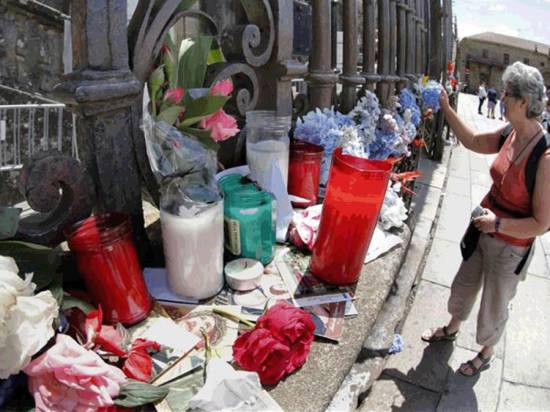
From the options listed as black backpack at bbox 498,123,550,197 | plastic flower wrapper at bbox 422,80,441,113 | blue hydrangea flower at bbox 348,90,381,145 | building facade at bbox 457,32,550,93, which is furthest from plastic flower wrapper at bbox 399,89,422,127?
building facade at bbox 457,32,550,93

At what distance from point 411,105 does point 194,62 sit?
2261mm

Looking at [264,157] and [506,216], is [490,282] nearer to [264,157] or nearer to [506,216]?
[506,216]

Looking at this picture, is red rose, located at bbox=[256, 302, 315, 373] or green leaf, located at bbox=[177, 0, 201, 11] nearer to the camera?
red rose, located at bbox=[256, 302, 315, 373]

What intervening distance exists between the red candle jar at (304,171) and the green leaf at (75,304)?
0.98m

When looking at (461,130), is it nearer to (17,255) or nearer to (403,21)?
(403,21)

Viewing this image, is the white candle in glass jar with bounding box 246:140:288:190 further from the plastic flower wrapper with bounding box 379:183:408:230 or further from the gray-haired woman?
the gray-haired woman

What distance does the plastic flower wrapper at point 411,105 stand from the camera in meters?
2.95

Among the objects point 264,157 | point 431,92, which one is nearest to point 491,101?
point 431,92

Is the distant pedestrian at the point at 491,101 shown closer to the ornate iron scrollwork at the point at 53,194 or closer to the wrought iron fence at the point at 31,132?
the wrought iron fence at the point at 31,132

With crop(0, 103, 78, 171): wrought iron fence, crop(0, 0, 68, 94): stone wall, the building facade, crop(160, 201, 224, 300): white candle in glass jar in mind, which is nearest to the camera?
crop(160, 201, 224, 300): white candle in glass jar

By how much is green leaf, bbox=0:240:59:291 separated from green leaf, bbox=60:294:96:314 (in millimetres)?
64

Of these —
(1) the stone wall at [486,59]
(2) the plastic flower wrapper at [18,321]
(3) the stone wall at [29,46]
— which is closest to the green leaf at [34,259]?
(2) the plastic flower wrapper at [18,321]

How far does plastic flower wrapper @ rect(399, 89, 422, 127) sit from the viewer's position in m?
2.95

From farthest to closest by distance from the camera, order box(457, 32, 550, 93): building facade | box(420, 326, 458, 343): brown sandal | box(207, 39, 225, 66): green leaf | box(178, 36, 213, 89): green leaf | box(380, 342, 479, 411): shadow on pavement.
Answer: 1. box(457, 32, 550, 93): building facade
2. box(420, 326, 458, 343): brown sandal
3. box(380, 342, 479, 411): shadow on pavement
4. box(207, 39, 225, 66): green leaf
5. box(178, 36, 213, 89): green leaf
